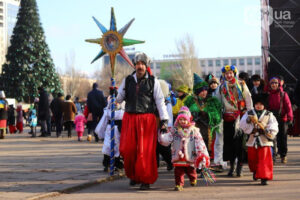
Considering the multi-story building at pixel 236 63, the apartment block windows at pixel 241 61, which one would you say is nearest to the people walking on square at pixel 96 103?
the multi-story building at pixel 236 63

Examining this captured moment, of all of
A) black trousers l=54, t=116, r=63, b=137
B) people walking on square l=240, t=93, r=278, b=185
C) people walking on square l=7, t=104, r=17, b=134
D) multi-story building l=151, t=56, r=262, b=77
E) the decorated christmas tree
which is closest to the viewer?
people walking on square l=240, t=93, r=278, b=185

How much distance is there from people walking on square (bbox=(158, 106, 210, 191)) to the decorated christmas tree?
4668 centimetres

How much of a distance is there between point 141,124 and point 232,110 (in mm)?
2161

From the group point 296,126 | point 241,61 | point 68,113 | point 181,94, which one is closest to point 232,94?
point 181,94

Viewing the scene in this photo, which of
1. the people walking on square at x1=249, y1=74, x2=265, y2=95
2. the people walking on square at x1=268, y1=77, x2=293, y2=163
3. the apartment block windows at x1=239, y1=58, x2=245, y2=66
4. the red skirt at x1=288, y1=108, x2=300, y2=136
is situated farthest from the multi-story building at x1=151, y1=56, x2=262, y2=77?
the people walking on square at x1=268, y1=77, x2=293, y2=163

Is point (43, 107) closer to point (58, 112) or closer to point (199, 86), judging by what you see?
point (58, 112)

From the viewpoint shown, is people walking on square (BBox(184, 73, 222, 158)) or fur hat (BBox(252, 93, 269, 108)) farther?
people walking on square (BBox(184, 73, 222, 158))

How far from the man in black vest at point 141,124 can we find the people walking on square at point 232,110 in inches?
70.3

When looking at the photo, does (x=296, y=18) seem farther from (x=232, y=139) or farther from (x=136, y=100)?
(x=136, y=100)

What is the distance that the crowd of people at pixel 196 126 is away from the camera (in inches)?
308

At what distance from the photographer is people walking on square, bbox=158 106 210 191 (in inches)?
305

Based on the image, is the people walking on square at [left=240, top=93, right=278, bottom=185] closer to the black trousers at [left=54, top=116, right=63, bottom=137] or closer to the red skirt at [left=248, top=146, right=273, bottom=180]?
the red skirt at [left=248, top=146, right=273, bottom=180]

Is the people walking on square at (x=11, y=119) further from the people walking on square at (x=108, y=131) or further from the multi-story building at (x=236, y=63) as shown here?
the multi-story building at (x=236, y=63)

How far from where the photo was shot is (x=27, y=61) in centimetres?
5434
